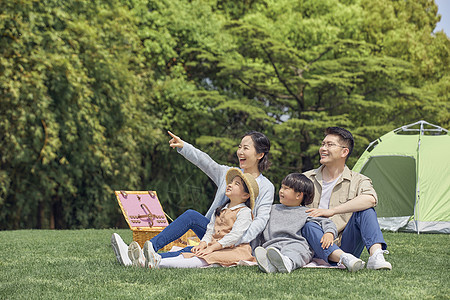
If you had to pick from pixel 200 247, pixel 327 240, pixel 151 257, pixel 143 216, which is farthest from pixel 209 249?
pixel 143 216

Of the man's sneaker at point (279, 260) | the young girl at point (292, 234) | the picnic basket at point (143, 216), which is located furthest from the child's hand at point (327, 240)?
the picnic basket at point (143, 216)

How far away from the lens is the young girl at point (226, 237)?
153 inches

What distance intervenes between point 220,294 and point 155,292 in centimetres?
34

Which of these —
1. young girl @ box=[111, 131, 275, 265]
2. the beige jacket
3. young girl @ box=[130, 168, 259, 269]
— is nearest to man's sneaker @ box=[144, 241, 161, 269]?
young girl @ box=[130, 168, 259, 269]

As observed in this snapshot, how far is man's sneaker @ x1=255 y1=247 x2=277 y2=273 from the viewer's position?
144 inches

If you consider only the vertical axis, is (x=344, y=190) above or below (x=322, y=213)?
above

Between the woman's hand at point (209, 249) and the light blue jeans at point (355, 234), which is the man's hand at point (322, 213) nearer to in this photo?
the light blue jeans at point (355, 234)

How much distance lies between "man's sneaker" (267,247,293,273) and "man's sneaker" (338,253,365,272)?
0.34 meters

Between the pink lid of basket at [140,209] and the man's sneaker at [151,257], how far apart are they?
1.12 meters

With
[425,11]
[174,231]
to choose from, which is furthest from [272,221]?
[425,11]

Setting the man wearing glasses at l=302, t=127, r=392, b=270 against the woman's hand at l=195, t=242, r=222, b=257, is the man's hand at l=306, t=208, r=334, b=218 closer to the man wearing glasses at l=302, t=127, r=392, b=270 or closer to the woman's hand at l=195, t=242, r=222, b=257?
the man wearing glasses at l=302, t=127, r=392, b=270

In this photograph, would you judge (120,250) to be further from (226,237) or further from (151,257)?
(226,237)

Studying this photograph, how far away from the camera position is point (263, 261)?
3.68m

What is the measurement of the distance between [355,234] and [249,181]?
2.60 feet
